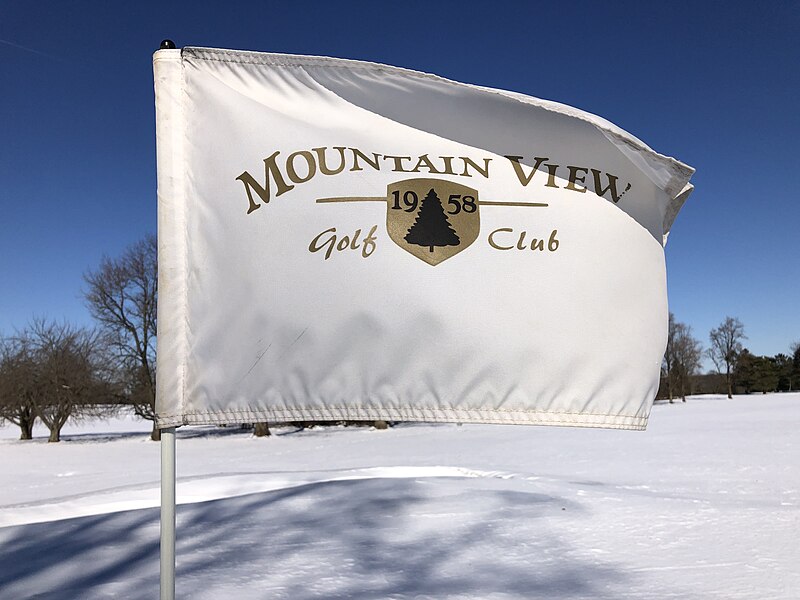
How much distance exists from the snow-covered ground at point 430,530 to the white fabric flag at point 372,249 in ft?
9.21

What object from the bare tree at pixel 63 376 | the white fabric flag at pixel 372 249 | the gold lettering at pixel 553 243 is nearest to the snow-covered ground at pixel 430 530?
the white fabric flag at pixel 372 249

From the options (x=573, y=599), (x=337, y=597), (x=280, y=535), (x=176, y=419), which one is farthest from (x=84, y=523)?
(x=176, y=419)

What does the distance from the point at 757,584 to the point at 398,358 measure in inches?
152

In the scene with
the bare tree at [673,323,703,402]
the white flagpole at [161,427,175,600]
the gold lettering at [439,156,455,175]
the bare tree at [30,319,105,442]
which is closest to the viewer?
the white flagpole at [161,427,175,600]

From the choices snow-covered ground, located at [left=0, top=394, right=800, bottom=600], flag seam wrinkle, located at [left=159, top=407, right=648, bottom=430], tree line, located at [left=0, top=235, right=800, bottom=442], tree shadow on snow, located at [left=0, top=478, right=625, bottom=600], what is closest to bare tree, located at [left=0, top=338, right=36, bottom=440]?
tree line, located at [left=0, top=235, right=800, bottom=442]

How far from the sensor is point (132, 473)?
38.7 ft

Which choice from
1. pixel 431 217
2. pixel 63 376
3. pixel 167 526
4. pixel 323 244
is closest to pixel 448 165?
pixel 431 217

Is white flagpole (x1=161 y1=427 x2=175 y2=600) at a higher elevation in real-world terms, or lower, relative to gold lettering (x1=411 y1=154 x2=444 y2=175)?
lower

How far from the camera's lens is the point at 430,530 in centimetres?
624

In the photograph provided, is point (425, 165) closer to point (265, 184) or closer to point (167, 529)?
point (265, 184)

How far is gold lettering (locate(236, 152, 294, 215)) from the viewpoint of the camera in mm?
2092

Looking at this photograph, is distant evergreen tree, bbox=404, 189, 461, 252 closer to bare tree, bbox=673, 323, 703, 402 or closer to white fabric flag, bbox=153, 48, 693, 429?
white fabric flag, bbox=153, 48, 693, 429

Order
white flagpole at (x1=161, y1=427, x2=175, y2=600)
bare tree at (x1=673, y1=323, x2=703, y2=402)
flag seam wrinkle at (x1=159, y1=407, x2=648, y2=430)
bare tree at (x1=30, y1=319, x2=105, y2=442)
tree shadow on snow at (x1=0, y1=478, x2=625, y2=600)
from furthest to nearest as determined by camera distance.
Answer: bare tree at (x1=673, y1=323, x2=703, y2=402) < bare tree at (x1=30, y1=319, x2=105, y2=442) < tree shadow on snow at (x1=0, y1=478, x2=625, y2=600) < flag seam wrinkle at (x1=159, y1=407, x2=648, y2=430) < white flagpole at (x1=161, y1=427, x2=175, y2=600)

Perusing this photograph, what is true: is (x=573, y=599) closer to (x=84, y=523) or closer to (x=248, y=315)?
(x=248, y=315)
